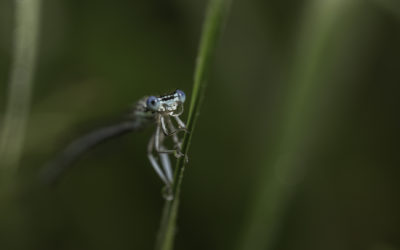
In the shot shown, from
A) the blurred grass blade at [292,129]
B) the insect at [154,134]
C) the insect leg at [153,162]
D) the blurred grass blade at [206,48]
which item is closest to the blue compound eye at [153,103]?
the insect at [154,134]

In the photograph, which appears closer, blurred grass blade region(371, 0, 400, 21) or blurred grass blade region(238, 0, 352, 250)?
blurred grass blade region(238, 0, 352, 250)

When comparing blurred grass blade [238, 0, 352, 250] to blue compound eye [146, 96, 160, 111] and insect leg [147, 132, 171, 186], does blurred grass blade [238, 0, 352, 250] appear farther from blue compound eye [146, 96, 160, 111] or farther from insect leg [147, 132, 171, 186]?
blue compound eye [146, 96, 160, 111]

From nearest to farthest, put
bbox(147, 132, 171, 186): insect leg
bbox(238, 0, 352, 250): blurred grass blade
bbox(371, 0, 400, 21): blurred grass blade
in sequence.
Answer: bbox(238, 0, 352, 250): blurred grass blade → bbox(147, 132, 171, 186): insect leg → bbox(371, 0, 400, 21): blurred grass blade

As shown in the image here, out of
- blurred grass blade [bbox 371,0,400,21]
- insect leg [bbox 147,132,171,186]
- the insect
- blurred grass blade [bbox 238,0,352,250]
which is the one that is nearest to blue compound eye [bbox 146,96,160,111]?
the insect

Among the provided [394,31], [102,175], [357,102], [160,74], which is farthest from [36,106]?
[394,31]

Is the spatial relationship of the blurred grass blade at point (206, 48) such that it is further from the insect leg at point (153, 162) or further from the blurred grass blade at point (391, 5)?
the blurred grass blade at point (391, 5)

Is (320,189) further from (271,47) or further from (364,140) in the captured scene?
(271,47)

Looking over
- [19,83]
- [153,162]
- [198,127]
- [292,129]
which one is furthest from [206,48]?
[198,127]
